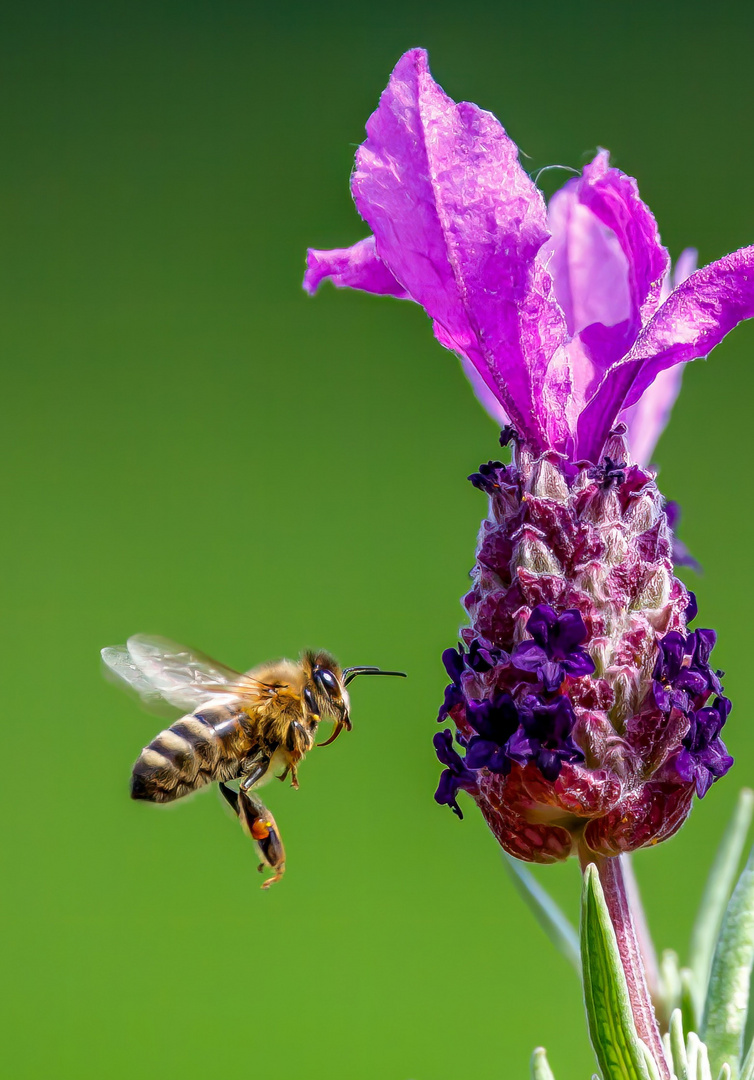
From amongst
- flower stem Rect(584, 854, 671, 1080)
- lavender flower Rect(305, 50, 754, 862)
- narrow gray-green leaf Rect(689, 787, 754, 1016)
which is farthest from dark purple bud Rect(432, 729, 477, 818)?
narrow gray-green leaf Rect(689, 787, 754, 1016)

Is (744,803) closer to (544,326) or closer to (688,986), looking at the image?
(688,986)

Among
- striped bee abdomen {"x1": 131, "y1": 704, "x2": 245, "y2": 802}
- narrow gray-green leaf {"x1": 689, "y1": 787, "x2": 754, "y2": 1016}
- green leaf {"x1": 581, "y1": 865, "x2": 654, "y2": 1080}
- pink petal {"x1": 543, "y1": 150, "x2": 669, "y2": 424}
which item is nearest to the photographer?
green leaf {"x1": 581, "y1": 865, "x2": 654, "y2": 1080}

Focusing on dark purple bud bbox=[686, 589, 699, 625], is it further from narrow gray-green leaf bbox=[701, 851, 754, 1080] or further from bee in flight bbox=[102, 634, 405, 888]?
bee in flight bbox=[102, 634, 405, 888]

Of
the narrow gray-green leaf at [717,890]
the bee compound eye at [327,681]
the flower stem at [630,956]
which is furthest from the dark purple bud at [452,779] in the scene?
the bee compound eye at [327,681]

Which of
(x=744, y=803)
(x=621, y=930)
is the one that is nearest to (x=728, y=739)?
(x=744, y=803)

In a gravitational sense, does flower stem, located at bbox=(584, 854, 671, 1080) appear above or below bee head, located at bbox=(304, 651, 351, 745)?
below

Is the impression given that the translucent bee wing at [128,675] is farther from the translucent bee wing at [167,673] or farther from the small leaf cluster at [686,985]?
the small leaf cluster at [686,985]

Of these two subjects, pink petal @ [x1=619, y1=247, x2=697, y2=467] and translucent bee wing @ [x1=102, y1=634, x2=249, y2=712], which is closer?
pink petal @ [x1=619, y1=247, x2=697, y2=467]

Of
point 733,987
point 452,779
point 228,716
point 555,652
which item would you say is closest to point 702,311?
point 555,652
